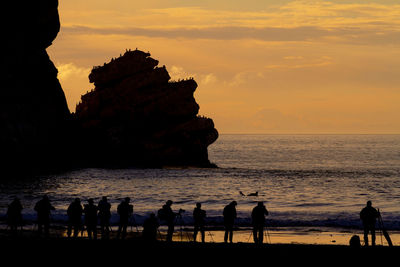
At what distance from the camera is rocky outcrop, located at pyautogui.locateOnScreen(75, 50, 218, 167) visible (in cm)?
9600

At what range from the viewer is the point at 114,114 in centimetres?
9650

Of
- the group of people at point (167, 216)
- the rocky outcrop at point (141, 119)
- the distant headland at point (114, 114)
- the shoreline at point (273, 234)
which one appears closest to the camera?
the group of people at point (167, 216)

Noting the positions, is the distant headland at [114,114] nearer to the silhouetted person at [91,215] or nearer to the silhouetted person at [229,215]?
the silhouetted person at [91,215]

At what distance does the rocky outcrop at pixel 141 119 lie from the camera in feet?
315

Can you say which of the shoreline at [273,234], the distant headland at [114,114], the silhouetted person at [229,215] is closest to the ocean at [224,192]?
the shoreline at [273,234]

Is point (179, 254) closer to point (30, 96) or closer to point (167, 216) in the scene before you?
point (167, 216)

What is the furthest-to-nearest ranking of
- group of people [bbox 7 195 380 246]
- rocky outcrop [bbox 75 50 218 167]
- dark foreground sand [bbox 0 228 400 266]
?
1. rocky outcrop [bbox 75 50 218 167]
2. group of people [bbox 7 195 380 246]
3. dark foreground sand [bbox 0 228 400 266]

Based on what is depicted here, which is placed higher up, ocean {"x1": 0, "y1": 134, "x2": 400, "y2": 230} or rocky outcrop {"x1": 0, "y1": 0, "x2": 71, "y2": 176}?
rocky outcrop {"x1": 0, "y1": 0, "x2": 71, "y2": 176}

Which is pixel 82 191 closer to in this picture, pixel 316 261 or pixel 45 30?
pixel 45 30

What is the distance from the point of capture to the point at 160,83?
98750mm

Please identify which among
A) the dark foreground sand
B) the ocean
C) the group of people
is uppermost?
the group of people

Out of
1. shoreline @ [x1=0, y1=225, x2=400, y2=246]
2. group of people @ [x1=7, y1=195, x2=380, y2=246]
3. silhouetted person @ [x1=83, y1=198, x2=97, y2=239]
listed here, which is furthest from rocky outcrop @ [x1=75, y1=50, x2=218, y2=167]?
silhouetted person @ [x1=83, y1=198, x2=97, y2=239]

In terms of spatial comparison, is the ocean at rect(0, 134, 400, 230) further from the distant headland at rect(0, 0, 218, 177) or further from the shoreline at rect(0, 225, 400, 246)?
the distant headland at rect(0, 0, 218, 177)

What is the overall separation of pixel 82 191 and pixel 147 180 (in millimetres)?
12338
